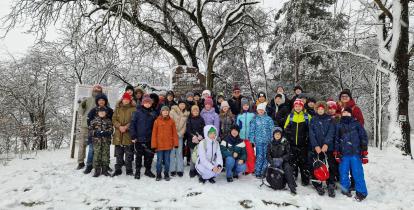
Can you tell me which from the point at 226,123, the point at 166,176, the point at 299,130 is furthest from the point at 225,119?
the point at 166,176

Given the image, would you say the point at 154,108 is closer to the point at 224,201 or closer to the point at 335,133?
the point at 224,201

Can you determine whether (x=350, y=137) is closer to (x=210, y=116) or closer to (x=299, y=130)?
(x=299, y=130)

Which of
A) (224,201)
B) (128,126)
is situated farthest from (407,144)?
(128,126)

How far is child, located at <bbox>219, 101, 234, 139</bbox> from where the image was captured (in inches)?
266

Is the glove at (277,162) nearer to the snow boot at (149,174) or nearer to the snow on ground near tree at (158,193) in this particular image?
the snow on ground near tree at (158,193)

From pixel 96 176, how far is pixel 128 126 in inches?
49.0

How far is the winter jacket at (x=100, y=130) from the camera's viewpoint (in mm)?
6191

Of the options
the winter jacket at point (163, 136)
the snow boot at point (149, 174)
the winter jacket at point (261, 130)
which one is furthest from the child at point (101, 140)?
the winter jacket at point (261, 130)

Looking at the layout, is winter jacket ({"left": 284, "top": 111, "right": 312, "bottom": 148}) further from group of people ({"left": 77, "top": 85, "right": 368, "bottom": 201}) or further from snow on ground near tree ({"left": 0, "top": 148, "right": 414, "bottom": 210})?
snow on ground near tree ({"left": 0, "top": 148, "right": 414, "bottom": 210})

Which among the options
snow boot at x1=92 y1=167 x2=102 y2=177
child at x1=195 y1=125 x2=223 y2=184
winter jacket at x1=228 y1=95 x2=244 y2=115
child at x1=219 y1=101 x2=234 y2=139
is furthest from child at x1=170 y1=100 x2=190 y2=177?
snow boot at x1=92 y1=167 x2=102 y2=177

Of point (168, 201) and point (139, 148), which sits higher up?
point (139, 148)

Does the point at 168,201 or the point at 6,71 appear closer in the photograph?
the point at 168,201

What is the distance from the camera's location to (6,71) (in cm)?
1888

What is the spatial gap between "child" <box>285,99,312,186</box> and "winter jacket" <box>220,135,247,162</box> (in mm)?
1012
